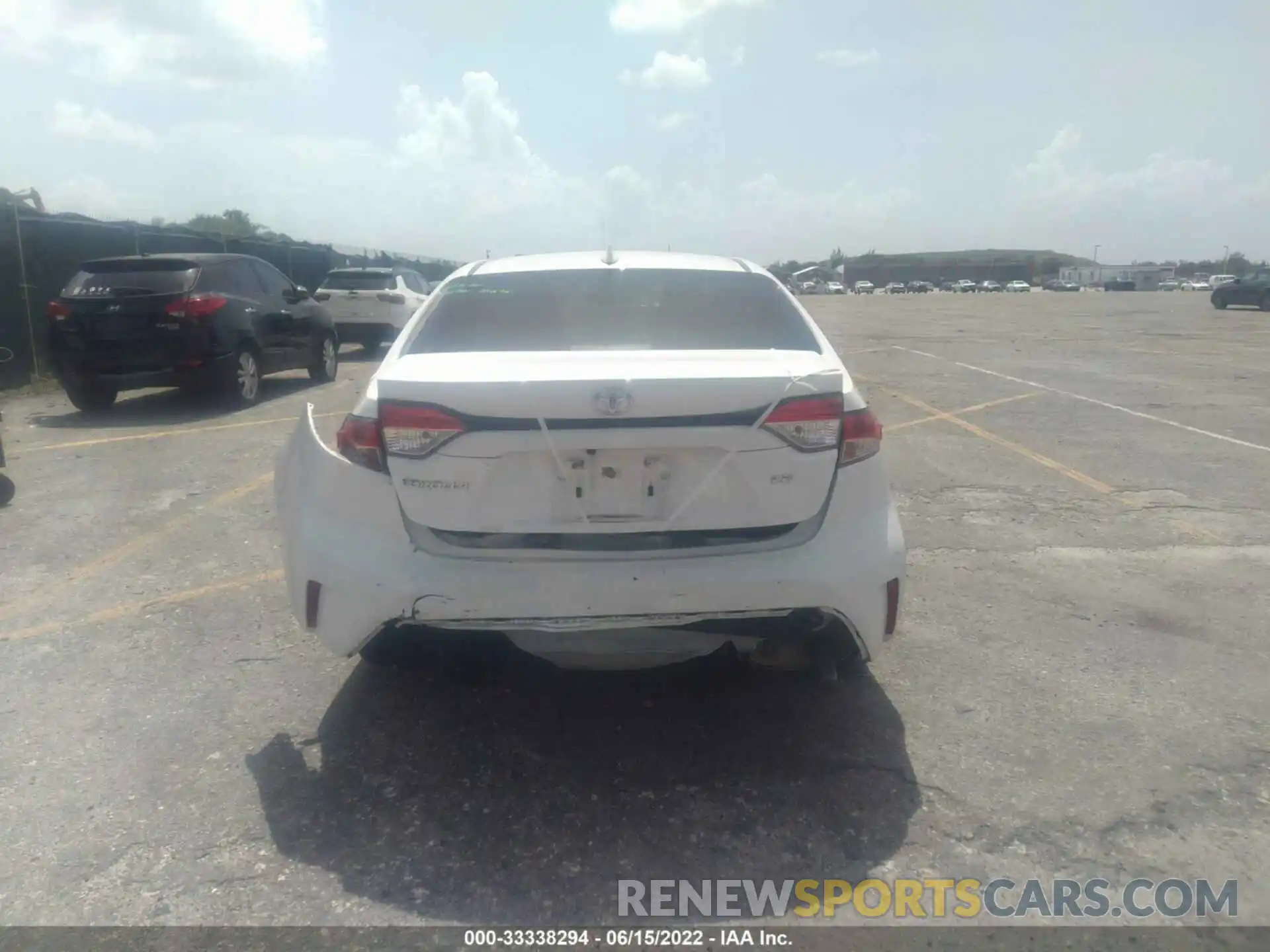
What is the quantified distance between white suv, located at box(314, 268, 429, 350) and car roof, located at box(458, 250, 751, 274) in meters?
→ 13.5

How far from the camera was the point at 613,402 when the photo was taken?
2.89 meters

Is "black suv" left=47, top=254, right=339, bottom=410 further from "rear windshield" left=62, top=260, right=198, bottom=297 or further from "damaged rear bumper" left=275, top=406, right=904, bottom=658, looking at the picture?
"damaged rear bumper" left=275, top=406, right=904, bottom=658

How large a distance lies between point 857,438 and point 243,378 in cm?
960

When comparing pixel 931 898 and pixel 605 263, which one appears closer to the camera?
pixel 931 898

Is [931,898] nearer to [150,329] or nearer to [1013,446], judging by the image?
[1013,446]

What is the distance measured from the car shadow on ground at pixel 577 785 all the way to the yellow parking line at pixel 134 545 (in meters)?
2.07

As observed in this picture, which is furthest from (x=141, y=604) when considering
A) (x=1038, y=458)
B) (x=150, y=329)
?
(x=1038, y=458)

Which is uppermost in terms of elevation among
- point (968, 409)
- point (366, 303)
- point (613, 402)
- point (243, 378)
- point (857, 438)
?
point (613, 402)

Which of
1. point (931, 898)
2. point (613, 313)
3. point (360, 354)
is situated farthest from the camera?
point (360, 354)

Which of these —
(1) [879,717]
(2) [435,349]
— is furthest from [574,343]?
(1) [879,717]

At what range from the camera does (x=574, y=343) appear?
12.2ft

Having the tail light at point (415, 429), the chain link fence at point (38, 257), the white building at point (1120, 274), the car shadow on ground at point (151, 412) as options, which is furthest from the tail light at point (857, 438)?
the white building at point (1120, 274)

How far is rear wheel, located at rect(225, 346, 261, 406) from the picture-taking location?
10922 mm

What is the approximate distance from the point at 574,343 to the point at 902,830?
1988 mm
